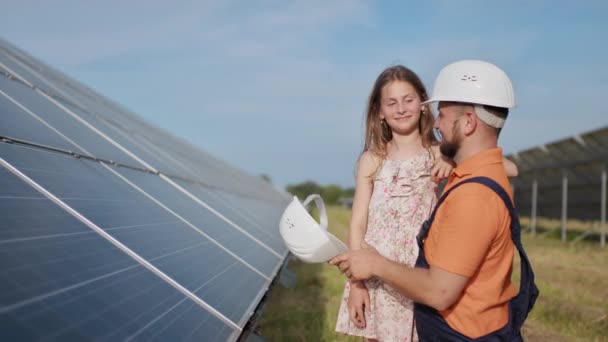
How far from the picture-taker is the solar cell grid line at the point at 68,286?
1.60m

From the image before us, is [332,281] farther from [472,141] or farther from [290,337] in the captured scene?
[472,141]

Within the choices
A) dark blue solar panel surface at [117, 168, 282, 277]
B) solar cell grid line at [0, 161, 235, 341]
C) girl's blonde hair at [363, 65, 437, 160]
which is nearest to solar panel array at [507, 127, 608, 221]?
dark blue solar panel surface at [117, 168, 282, 277]

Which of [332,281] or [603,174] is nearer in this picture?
[332,281]

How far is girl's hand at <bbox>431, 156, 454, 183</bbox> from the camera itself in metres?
3.07

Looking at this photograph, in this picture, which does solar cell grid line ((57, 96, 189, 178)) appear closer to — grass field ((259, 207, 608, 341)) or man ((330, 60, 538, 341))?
grass field ((259, 207, 608, 341))

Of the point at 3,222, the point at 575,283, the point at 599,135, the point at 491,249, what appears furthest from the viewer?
the point at 599,135

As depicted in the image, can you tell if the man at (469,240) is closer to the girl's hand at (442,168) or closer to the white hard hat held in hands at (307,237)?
the white hard hat held in hands at (307,237)

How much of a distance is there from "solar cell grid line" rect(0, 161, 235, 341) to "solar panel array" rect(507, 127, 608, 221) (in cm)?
1500

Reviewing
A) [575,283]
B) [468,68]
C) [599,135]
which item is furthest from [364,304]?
[599,135]

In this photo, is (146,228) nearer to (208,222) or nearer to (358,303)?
(358,303)

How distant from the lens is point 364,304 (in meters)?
3.13

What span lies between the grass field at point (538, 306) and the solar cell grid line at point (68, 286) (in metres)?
3.12

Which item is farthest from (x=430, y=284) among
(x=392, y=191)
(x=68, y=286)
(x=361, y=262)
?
(x=68, y=286)

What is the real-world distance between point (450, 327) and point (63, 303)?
57.8 inches
